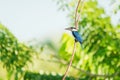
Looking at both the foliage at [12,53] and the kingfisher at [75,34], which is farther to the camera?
the foliage at [12,53]

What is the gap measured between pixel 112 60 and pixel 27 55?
0.83m

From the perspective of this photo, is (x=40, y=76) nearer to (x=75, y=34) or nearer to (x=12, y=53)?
(x=12, y=53)

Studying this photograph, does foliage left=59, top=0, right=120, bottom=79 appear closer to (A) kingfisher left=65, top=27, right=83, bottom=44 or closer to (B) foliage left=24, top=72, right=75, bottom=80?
(B) foliage left=24, top=72, right=75, bottom=80

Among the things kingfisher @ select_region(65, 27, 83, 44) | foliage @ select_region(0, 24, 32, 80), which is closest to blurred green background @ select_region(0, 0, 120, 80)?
foliage @ select_region(0, 24, 32, 80)

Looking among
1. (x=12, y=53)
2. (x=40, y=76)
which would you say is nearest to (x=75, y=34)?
(x=12, y=53)

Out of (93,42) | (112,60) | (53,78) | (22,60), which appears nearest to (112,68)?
(112,60)

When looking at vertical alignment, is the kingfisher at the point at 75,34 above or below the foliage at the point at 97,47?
above

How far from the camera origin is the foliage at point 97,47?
12.0 ft

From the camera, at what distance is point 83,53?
3.65 meters

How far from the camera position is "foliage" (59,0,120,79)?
366cm

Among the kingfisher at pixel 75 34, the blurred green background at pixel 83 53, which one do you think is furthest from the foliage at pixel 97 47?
the kingfisher at pixel 75 34

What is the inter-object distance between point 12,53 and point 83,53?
0.65m

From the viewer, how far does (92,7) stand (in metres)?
4.02

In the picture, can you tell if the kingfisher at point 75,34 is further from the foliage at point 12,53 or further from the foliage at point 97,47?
the foliage at point 97,47
